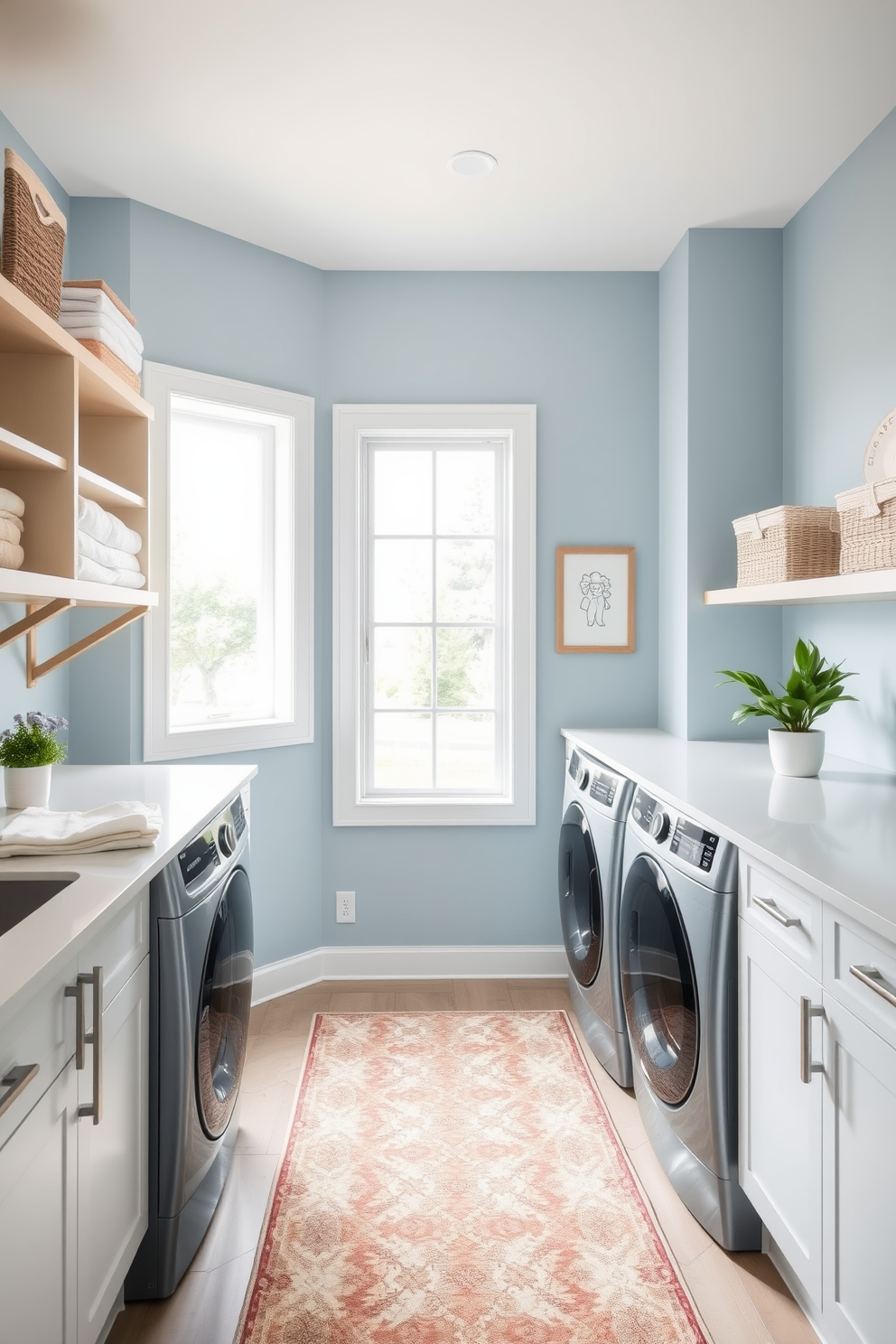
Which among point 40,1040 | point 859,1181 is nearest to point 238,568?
point 40,1040

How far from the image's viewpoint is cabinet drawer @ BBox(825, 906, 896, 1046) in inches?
45.4

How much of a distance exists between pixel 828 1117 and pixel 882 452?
158cm

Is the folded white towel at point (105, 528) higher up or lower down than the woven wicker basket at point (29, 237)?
lower down

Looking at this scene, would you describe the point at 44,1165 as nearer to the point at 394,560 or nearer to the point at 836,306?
the point at 394,560

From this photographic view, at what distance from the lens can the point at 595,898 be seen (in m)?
2.56

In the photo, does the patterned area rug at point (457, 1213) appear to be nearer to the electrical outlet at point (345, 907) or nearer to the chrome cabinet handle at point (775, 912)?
the electrical outlet at point (345, 907)

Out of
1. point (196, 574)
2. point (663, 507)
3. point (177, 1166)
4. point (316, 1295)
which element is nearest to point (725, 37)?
point (663, 507)

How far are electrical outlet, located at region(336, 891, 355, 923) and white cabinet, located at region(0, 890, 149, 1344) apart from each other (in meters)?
1.65

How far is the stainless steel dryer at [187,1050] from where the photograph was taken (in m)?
1.55

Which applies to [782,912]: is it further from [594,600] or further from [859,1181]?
[594,600]

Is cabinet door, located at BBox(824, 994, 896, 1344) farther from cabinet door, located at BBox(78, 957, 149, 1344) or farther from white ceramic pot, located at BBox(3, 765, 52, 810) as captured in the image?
white ceramic pot, located at BBox(3, 765, 52, 810)

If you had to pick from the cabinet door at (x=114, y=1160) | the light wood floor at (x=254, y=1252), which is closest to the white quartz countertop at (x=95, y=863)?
the cabinet door at (x=114, y=1160)

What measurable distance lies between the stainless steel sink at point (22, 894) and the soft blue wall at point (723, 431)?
2110 millimetres

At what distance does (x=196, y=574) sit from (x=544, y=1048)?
1.96 m
